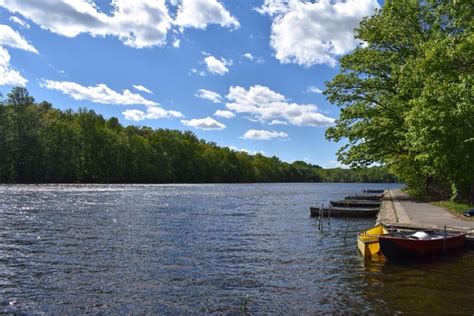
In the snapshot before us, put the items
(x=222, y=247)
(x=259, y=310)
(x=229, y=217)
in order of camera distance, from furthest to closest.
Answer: (x=229, y=217)
(x=222, y=247)
(x=259, y=310)

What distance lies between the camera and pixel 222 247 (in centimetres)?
2086

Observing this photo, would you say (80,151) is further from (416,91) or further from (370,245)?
(370,245)

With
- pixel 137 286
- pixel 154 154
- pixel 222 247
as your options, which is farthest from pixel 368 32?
pixel 154 154

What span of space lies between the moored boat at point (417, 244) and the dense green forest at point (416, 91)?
6.60 m

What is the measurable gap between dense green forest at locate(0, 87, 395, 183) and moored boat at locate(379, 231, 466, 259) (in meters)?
96.8

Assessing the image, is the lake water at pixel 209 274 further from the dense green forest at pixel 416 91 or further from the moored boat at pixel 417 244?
the dense green forest at pixel 416 91

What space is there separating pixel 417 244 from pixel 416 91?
1544 cm

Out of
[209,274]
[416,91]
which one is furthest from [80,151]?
[209,274]

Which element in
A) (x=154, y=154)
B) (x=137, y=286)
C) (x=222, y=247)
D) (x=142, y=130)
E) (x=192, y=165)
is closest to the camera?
(x=137, y=286)

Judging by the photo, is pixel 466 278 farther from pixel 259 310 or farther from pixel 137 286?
pixel 137 286

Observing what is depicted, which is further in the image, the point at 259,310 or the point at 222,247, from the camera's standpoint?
the point at 222,247

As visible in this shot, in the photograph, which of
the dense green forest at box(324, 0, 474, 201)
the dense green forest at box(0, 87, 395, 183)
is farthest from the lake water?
the dense green forest at box(0, 87, 395, 183)

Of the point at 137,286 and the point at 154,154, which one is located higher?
the point at 154,154

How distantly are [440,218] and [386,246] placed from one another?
369 inches
